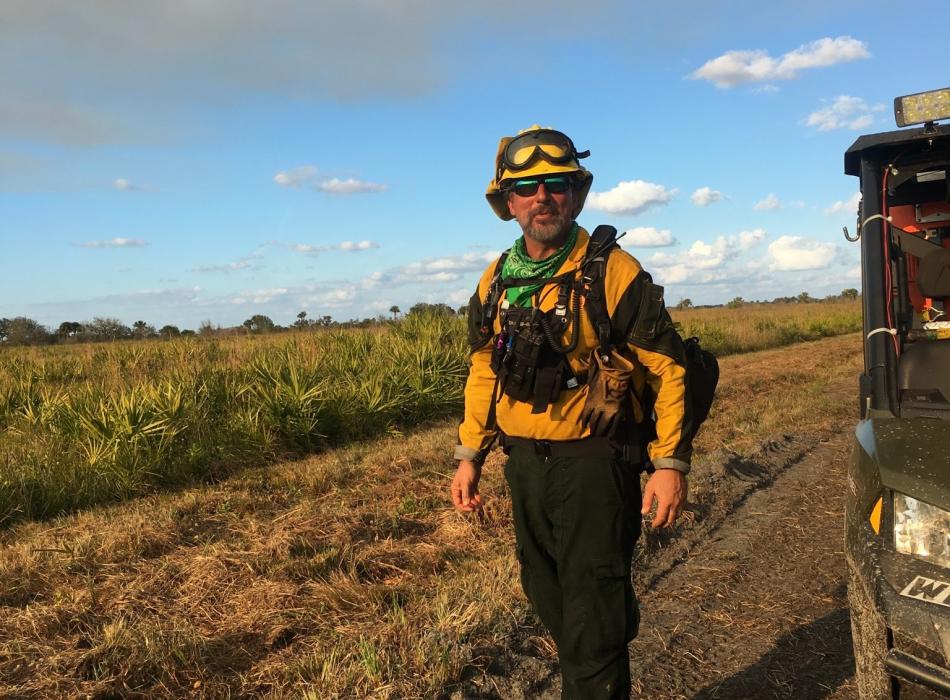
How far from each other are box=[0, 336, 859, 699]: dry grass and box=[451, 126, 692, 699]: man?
35.3 inches

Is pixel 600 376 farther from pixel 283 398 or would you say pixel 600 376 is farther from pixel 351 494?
pixel 283 398

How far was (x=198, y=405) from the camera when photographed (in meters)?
7.94

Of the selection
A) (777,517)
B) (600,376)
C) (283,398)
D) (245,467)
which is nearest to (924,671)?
(600,376)

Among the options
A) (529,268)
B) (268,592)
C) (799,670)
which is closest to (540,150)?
(529,268)

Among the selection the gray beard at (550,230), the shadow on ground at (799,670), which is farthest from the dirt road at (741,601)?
the gray beard at (550,230)

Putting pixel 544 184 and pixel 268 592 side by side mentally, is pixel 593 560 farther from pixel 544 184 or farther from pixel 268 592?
pixel 268 592

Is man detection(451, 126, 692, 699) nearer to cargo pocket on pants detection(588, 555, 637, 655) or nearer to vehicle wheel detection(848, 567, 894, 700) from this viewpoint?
cargo pocket on pants detection(588, 555, 637, 655)

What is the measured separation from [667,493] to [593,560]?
1.13 ft

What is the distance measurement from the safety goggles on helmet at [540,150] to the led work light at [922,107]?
1620 mm

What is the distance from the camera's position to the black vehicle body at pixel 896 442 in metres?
1.95

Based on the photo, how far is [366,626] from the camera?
348 centimetres

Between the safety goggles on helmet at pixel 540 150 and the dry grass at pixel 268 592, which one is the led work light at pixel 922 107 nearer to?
the safety goggles on helmet at pixel 540 150

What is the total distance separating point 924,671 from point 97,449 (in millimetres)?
6968

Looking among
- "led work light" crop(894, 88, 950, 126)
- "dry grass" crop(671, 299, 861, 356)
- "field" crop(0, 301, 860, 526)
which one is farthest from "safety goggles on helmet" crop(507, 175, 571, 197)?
"dry grass" crop(671, 299, 861, 356)
